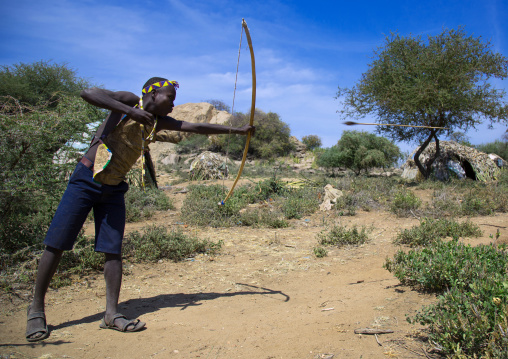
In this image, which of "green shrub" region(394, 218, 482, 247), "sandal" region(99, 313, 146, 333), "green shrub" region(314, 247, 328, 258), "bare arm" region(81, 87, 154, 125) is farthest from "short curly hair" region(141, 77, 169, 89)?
"green shrub" region(394, 218, 482, 247)

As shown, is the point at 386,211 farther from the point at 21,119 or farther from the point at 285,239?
the point at 21,119

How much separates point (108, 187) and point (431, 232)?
4440mm

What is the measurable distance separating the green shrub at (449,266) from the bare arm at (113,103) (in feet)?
8.98

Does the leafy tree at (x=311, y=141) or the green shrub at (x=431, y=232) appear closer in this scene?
the green shrub at (x=431, y=232)

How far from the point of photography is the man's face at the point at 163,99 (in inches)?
125

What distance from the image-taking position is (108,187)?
317cm

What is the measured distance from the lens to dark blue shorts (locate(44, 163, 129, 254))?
2.97 m

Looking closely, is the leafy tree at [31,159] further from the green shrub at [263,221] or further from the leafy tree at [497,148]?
the leafy tree at [497,148]

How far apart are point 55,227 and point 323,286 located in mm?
2801

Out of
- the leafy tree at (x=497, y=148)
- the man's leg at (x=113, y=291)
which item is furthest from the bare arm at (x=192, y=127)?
the leafy tree at (x=497, y=148)

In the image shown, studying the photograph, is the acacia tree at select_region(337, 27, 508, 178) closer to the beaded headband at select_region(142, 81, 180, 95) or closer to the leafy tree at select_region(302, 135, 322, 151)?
the beaded headband at select_region(142, 81, 180, 95)

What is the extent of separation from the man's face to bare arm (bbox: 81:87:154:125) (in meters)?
0.19

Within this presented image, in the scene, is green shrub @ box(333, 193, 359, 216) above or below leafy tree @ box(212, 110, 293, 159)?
below

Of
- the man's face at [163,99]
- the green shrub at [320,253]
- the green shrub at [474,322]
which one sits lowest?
the green shrub at [320,253]
